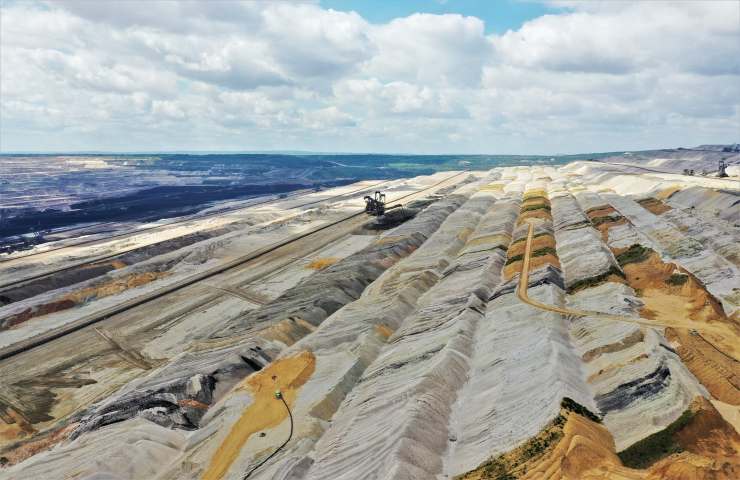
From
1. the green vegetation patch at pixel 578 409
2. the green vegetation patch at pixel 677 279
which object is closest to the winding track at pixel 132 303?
the green vegetation patch at pixel 578 409

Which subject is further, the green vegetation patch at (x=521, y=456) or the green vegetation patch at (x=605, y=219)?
the green vegetation patch at (x=605, y=219)

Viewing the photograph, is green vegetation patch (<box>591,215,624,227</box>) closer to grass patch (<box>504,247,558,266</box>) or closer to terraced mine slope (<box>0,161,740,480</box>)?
terraced mine slope (<box>0,161,740,480</box>)

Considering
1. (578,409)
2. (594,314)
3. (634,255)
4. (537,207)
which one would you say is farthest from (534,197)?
(578,409)

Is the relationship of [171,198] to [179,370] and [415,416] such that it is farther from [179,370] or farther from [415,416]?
[415,416]

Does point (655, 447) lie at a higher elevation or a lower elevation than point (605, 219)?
lower

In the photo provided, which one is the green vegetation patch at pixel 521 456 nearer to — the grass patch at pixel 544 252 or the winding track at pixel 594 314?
the winding track at pixel 594 314

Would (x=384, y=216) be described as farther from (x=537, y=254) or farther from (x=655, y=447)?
(x=655, y=447)
